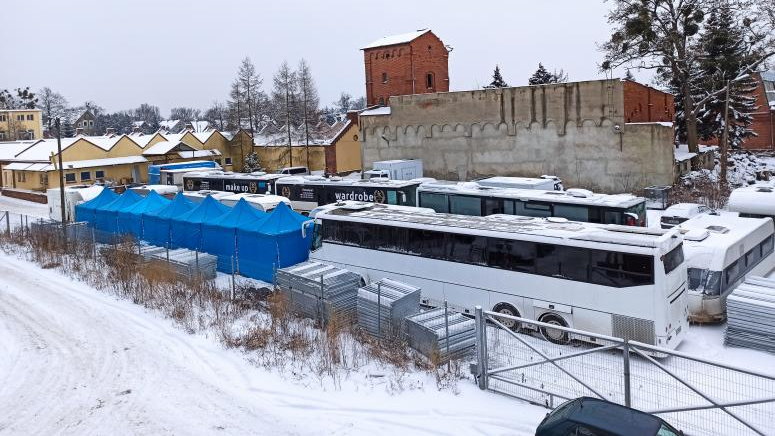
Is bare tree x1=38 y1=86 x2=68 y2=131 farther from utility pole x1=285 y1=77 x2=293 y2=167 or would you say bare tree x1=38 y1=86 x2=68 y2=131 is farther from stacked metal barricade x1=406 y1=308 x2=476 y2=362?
stacked metal barricade x1=406 y1=308 x2=476 y2=362

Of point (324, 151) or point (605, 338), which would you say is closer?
point (605, 338)

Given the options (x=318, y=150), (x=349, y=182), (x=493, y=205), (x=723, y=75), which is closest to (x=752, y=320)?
(x=493, y=205)

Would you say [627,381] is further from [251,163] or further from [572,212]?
[251,163]

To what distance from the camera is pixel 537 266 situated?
13828 millimetres

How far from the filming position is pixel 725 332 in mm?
13375

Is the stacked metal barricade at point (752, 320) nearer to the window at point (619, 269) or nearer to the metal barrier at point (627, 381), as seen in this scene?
the metal barrier at point (627, 381)

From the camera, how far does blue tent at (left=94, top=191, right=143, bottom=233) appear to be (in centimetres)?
2744

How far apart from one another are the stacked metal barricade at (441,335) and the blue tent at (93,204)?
20917mm

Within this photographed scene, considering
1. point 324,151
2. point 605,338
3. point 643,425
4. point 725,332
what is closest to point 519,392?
point 605,338

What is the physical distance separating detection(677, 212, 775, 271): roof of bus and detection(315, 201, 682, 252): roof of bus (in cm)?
187

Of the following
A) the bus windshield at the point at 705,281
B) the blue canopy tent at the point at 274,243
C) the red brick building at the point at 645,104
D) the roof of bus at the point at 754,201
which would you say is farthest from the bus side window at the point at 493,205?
the red brick building at the point at 645,104

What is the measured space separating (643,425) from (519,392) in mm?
3459

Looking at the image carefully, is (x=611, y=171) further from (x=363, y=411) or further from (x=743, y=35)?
(x=363, y=411)

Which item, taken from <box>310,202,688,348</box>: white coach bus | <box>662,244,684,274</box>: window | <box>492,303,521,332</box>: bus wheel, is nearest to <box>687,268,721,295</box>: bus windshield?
<box>310,202,688,348</box>: white coach bus
